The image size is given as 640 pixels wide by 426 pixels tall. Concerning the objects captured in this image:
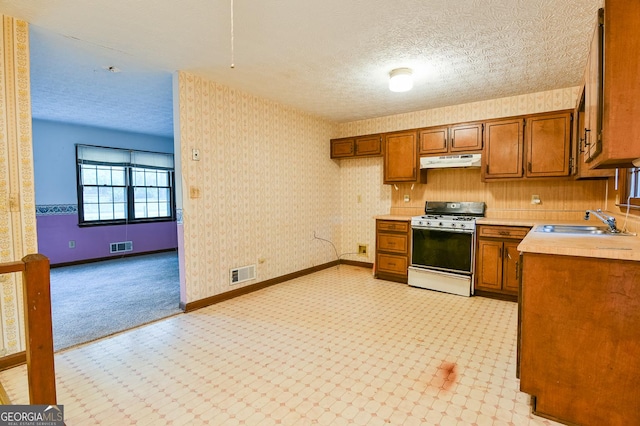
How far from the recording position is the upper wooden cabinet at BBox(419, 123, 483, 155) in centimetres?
393

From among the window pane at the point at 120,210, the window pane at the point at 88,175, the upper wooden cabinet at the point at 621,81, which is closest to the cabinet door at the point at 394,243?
the upper wooden cabinet at the point at 621,81

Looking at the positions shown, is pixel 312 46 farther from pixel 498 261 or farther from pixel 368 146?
pixel 498 261

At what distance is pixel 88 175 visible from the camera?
5.65 metres

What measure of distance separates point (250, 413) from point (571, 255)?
1.85 metres

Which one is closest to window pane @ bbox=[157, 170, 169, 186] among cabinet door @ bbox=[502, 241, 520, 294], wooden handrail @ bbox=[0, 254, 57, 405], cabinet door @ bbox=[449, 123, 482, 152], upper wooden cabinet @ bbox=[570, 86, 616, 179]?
cabinet door @ bbox=[449, 123, 482, 152]

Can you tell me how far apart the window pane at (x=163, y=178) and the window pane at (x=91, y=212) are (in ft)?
4.22

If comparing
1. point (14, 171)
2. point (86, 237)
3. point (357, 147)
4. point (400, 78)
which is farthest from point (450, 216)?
point (86, 237)

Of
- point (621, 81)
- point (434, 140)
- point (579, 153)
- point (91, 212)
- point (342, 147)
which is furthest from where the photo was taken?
point (91, 212)

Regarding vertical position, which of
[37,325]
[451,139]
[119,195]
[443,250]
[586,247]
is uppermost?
[451,139]

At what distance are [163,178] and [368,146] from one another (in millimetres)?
4494


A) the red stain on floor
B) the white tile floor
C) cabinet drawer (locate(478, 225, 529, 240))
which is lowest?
the red stain on floor

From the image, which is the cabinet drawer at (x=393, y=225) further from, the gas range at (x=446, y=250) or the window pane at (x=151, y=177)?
the window pane at (x=151, y=177)

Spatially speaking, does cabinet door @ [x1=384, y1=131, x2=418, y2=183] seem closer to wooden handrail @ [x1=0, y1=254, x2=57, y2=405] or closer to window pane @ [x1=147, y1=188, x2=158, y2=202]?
wooden handrail @ [x1=0, y1=254, x2=57, y2=405]

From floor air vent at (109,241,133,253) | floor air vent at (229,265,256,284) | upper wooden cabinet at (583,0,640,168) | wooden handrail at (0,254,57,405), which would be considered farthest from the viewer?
floor air vent at (109,241,133,253)
